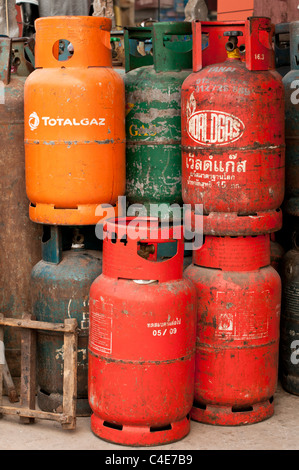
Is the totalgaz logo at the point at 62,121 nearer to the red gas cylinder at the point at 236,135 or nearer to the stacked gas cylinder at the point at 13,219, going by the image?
the stacked gas cylinder at the point at 13,219

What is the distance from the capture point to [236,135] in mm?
4578

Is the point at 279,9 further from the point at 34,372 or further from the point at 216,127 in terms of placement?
the point at 34,372

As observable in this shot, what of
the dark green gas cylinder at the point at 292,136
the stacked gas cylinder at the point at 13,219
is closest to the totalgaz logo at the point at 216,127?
the dark green gas cylinder at the point at 292,136

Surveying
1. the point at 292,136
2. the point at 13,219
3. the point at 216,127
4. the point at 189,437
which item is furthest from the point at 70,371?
the point at 292,136

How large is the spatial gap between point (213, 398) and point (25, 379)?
1152 mm

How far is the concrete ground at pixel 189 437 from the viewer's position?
4.44 metres

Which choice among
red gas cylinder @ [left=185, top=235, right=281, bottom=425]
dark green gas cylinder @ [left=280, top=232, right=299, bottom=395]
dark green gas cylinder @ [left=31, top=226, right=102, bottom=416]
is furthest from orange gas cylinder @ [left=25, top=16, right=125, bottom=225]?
dark green gas cylinder @ [left=280, top=232, right=299, bottom=395]

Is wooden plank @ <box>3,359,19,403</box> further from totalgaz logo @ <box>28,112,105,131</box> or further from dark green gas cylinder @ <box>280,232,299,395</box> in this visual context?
dark green gas cylinder @ <box>280,232,299,395</box>

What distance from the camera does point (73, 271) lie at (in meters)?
4.88

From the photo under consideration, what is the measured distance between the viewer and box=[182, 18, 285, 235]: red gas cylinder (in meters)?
4.57

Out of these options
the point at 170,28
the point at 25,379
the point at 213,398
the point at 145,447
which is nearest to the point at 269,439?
the point at 213,398

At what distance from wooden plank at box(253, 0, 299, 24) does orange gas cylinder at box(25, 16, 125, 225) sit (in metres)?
2.77

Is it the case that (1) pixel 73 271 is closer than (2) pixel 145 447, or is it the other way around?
(2) pixel 145 447

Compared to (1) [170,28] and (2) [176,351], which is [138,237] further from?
(1) [170,28]
